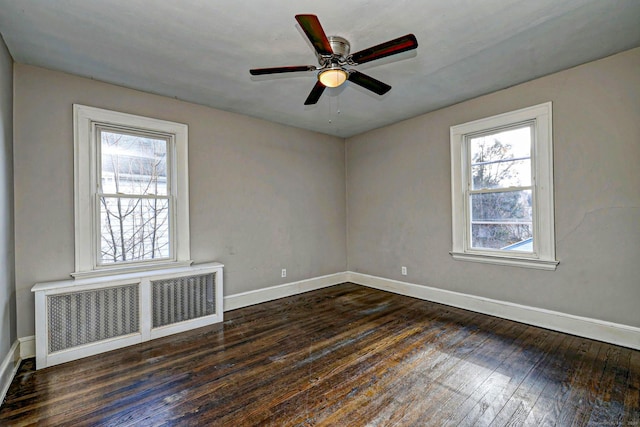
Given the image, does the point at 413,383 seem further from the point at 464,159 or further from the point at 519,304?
the point at 464,159

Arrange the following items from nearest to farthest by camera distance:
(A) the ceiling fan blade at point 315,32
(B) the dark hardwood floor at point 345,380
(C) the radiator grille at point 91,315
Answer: (A) the ceiling fan blade at point 315,32
(B) the dark hardwood floor at point 345,380
(C) the radiator grille at point 91,315

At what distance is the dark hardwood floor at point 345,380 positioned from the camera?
1.88 meters

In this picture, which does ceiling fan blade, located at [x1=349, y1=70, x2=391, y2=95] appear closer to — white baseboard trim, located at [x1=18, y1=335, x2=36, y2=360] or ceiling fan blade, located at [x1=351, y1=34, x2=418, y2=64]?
ceiling fan blade, located at [x1=351, y1=34, x2=418, y2=64]

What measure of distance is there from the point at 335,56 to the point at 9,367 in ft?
11.3

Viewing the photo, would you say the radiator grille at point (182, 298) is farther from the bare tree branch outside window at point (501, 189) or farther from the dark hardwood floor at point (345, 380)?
the bare tree branch outside window at point (501, 189)

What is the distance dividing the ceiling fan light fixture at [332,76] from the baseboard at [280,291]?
297 cm

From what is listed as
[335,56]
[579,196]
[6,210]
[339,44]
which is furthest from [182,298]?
[579,196]

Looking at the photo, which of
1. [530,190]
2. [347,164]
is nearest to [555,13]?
[530,190]

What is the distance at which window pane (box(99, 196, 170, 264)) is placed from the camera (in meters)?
3.14

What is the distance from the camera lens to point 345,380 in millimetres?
2262

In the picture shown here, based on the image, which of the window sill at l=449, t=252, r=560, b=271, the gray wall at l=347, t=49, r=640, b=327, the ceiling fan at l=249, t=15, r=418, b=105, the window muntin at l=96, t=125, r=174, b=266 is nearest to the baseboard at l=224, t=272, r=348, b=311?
the window muntin at l=96, t=125, r=174, b=266

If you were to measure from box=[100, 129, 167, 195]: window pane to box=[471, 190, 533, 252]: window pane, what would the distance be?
12.7 feet

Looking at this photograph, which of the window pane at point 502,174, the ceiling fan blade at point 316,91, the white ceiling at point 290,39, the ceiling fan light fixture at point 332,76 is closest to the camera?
the white ceiling at point 290,39

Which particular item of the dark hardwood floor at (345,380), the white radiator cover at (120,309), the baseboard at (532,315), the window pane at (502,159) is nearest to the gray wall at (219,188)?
the white radiator cover at (120,309)
